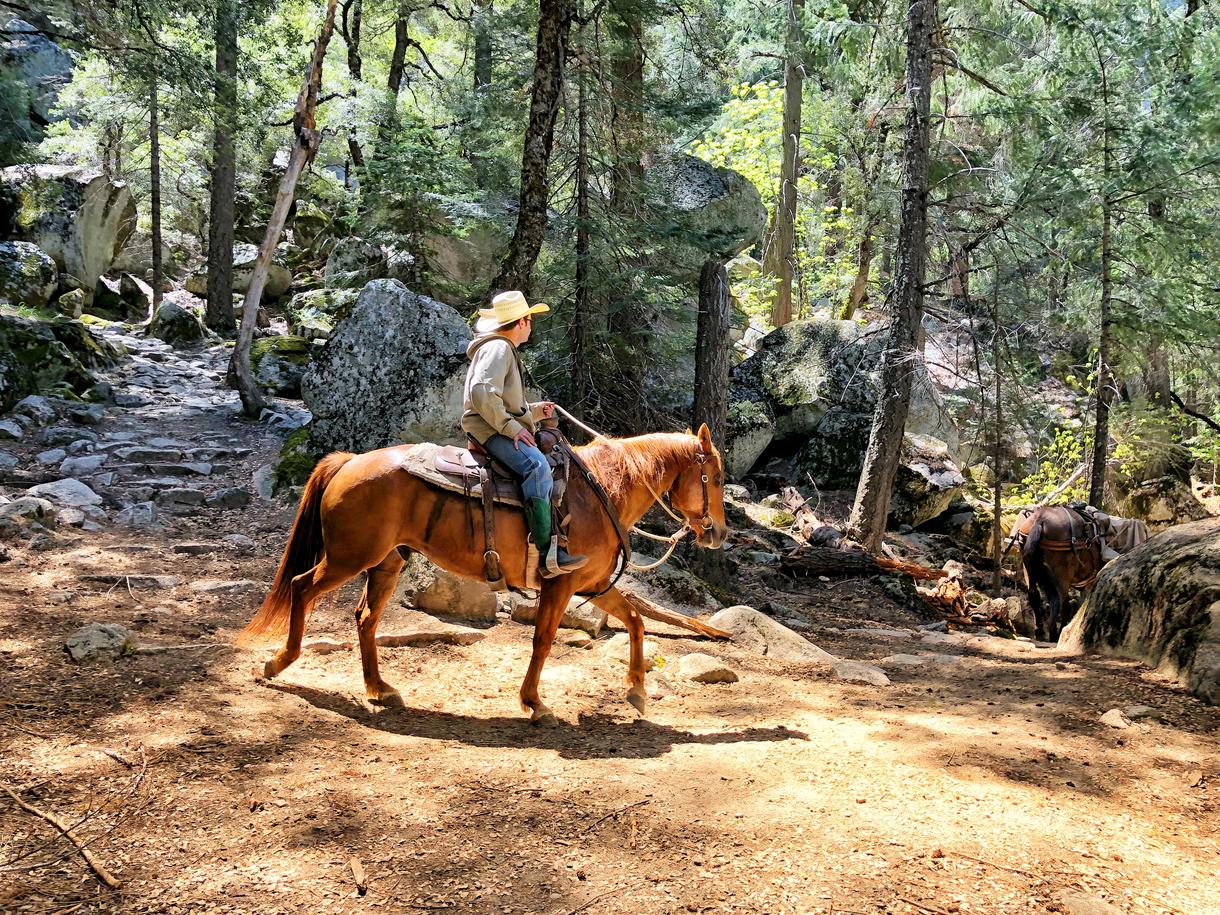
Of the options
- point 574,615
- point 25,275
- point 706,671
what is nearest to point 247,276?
point 25,275

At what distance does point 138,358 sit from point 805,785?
18.8 meters

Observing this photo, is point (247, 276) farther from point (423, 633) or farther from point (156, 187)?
point (423, 633)

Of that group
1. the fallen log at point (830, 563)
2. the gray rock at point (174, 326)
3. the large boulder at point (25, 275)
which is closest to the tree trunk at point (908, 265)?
the fallen log at point (830, 563)

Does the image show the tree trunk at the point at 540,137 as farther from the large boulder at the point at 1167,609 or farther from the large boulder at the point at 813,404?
the large boulder at the point at 1167,609

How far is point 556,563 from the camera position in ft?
18.4

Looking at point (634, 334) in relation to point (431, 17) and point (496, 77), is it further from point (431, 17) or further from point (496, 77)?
point (431, 17)

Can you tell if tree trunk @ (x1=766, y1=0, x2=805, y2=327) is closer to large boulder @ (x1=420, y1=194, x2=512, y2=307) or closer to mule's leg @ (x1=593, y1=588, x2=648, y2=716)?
large boulder @ (x1=420, y1=194, x2=512, y2=307)

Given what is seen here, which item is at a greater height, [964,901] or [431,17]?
[431,17]

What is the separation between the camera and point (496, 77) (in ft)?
43.1

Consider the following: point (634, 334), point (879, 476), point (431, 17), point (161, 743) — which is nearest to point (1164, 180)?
point (879, 476)

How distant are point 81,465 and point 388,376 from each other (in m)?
4.36

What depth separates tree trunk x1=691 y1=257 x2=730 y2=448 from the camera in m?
11.4

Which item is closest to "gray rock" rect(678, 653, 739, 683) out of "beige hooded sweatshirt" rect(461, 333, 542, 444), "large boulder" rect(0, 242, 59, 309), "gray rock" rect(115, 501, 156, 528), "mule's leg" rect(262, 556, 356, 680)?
"beige hooded sweatshirt" rect(461, 333, 542, 444)

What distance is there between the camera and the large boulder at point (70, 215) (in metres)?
20.7
